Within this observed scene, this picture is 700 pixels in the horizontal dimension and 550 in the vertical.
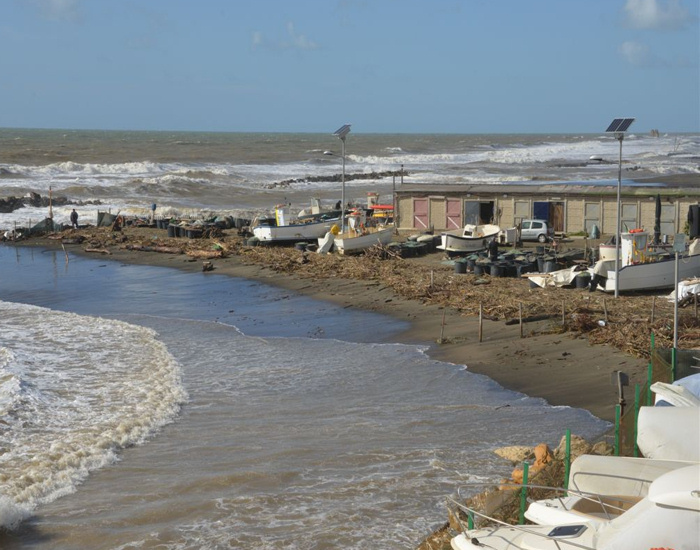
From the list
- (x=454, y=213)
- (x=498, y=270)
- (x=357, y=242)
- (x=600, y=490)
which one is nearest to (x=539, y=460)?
(x=600, y=490)

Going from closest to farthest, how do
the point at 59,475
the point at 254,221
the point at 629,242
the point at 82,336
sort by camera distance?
1. the point at 59,475
2. the point at 82,336
3. the point at 629,242
4. the point at 254,221

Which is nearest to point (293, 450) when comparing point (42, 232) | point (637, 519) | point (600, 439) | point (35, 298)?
point (600, 439)

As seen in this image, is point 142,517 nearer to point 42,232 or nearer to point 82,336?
point 82,336

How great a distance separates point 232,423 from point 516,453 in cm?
517

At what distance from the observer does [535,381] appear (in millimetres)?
19562

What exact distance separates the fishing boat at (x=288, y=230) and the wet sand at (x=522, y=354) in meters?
11.2

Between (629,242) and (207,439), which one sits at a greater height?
(629,242)

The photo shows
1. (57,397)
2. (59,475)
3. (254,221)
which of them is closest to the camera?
(59,475)

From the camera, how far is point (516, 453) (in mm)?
14672

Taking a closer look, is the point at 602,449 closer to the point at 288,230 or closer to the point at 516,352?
the point at 516,352

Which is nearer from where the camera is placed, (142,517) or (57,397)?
(142,517)

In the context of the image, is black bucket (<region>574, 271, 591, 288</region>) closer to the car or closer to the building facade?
the building facade

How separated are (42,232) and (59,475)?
35855mm

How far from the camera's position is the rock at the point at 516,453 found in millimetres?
14516
